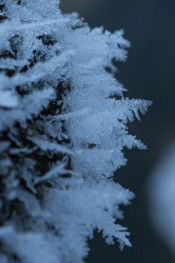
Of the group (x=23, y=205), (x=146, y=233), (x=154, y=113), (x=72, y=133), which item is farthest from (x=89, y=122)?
(x=146, y=233)

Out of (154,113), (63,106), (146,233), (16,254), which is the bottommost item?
(16,254)

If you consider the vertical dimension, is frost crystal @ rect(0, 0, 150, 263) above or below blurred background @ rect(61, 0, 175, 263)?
below

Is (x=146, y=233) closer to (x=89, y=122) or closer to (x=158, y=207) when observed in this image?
(x=158, y=207)

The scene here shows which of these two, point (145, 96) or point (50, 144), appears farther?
point (145, 96)

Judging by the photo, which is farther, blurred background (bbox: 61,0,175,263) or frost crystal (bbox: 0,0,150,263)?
blurred background (bbox: 61,0,175,263)

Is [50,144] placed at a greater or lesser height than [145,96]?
lesser

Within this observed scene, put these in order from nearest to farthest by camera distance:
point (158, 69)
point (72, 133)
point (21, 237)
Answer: point (21, 237) < point (72, 133) < point (158, 69)

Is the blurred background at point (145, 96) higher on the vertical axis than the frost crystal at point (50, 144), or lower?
higher

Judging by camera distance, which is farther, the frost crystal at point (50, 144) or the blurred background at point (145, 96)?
the blurred background at point (145, 96)
